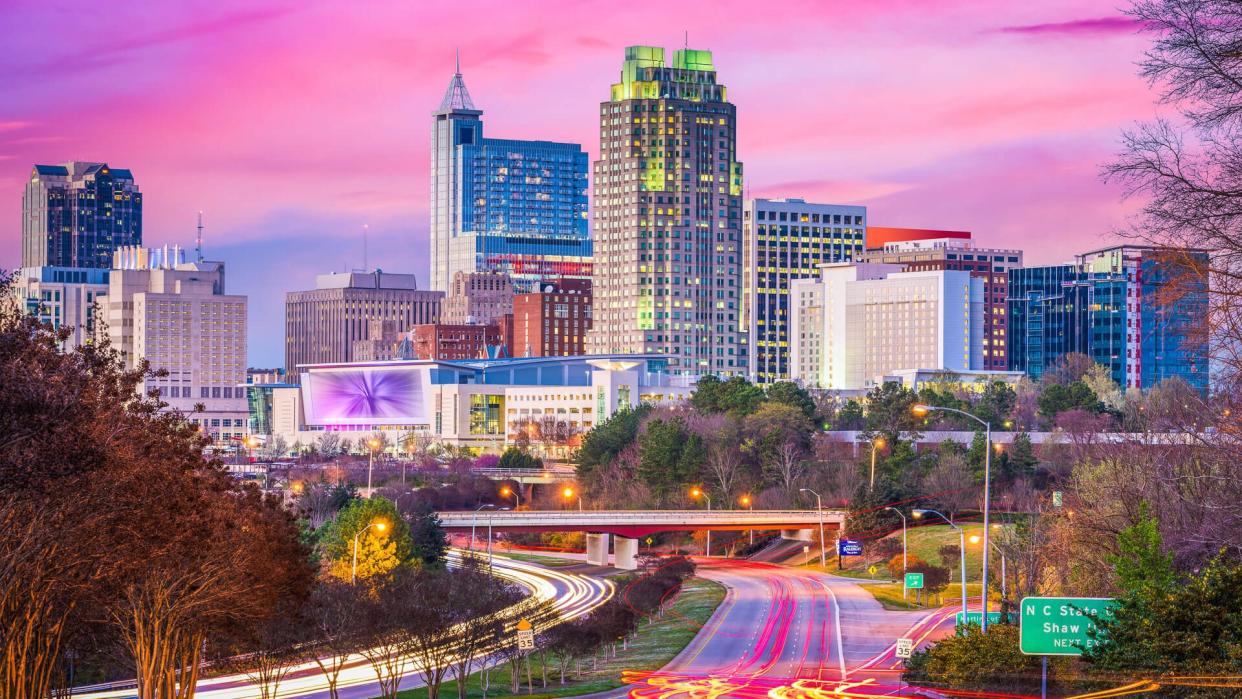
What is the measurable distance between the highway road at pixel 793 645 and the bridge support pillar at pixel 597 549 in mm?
24434

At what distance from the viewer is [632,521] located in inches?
5069

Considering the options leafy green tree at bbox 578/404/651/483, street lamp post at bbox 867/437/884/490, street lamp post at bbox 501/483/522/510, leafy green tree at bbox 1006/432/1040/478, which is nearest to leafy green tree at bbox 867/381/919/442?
street lamp post at bbox 867/437/884/490

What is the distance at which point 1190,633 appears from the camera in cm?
4281

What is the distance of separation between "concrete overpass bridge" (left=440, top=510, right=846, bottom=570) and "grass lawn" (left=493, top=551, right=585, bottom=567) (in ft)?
19.9

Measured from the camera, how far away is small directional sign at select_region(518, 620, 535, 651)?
7344 cm

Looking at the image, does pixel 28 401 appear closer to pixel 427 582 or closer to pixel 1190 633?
pixel 1190 633

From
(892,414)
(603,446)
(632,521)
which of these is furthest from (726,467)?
(632,521)

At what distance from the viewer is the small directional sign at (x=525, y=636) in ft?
241

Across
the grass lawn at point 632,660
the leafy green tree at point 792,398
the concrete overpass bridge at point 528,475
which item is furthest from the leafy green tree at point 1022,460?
the concrete overpass bridge at point 528,475

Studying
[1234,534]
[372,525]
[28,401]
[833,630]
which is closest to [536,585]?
[372,525]

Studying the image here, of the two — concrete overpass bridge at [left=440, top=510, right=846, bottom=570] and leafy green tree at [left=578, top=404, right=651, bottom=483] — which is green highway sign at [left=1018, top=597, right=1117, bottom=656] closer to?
concrete overpass bridge at [left=440, top=510, right=846, bottom=570]

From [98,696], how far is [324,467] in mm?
125120

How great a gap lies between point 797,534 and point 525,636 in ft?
237

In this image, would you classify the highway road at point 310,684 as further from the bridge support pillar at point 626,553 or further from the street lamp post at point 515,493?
the street lamp post at point 515,493
